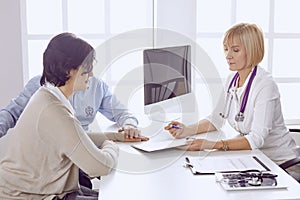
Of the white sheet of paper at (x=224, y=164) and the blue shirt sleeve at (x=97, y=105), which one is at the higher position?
the blue shirt sleeve at (x=97, y=105)

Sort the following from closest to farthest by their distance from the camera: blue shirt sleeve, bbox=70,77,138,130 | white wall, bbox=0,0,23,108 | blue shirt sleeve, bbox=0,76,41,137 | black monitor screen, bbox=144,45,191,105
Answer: black monitor screen, bbox=144,45,191,105 → blue shirt sleeve, bbox=0,76,41,137 → blue shirt sleeve, bbox=70,77,138,130 → white wall, bbox=0,0,23,108

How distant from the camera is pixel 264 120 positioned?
204 cm

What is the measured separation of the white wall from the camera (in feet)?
9.90

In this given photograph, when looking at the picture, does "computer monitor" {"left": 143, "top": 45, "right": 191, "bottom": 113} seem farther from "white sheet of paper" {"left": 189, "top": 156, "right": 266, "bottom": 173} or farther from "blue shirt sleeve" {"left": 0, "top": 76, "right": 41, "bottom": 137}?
"blue shirt sleeve" {"left": 0, "top": 76, "right": 41, "bottom": 137}

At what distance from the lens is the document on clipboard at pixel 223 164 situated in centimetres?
170

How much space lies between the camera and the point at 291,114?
357cm

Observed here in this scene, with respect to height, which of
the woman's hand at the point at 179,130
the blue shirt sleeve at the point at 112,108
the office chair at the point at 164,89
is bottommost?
the woman's hand at the point at 179,130

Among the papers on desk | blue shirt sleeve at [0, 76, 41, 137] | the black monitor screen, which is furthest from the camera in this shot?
blue shirt sleeve at [0, 76, 41, 137]

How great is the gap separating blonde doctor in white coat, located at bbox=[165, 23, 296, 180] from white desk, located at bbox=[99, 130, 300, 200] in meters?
0.09

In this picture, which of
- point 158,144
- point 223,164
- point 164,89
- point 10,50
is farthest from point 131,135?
point 10,50

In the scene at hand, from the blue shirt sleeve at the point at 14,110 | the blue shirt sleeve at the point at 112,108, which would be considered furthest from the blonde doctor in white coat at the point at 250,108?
the blue shirt sleeve at the point at 14,110

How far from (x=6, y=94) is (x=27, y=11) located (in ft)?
2.10

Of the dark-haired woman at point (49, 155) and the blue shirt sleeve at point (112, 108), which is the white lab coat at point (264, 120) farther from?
the dark-haired woman at point (49, 155)

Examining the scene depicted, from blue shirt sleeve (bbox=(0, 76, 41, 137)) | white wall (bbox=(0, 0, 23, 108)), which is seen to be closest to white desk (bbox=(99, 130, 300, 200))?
blue shirt sleeve (bbox=(0, 76, 41, 137))
